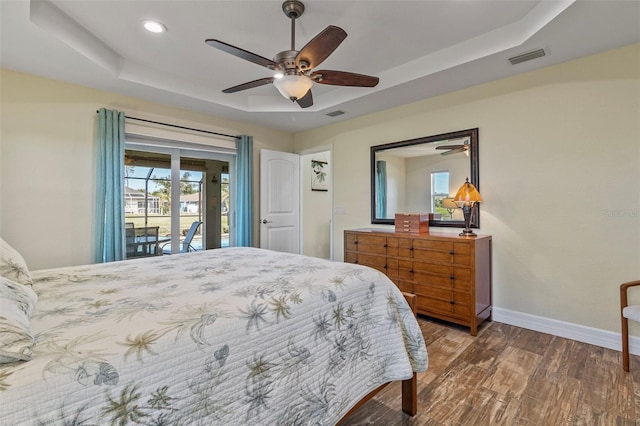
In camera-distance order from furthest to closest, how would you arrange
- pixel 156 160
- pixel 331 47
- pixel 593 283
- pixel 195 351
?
pixel 156 160
pixel 593 283
pixel 331 47
pixel 195 351

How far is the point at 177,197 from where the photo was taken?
385 centimetres

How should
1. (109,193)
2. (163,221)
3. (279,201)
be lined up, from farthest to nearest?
(279,201), (163,221), (109,193)

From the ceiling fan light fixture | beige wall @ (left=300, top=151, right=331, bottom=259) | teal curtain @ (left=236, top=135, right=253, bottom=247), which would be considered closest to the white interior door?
teal curtain @ (left=236, top=135, right=253, bottom=247)

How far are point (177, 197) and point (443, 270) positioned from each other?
3.31 metres

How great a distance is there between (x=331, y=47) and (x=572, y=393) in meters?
2.59

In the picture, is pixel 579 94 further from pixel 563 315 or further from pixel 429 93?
pixel 563 315

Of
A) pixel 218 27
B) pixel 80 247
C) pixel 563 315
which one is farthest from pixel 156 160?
pixel 563 315

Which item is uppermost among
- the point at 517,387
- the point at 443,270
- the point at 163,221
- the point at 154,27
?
the point at 154,27

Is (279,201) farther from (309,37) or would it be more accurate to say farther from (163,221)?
(309,37)

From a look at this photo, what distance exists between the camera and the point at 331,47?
176 cm

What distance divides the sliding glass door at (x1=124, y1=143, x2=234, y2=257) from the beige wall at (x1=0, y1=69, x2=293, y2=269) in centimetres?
45

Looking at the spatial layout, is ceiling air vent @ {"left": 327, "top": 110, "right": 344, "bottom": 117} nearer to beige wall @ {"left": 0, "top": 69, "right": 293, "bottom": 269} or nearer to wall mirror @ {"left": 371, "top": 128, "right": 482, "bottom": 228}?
wall mirror @ {"left": 371, "top": 128, "right": 482, "bottom": 228}

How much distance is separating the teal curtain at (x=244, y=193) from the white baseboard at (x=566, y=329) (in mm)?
3160

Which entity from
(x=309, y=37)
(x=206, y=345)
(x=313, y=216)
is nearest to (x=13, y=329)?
(x=206, y=345)
